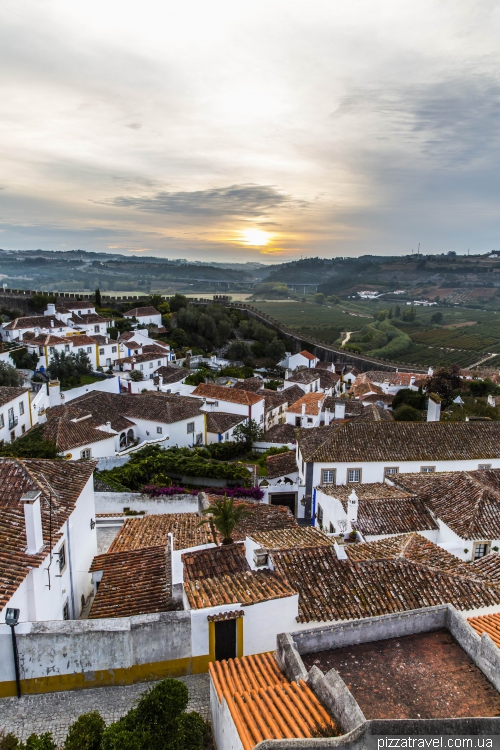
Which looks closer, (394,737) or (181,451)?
(394,737)

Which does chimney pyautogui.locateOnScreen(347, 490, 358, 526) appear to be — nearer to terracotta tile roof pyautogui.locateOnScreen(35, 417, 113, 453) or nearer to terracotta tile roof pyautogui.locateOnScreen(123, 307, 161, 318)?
terracotta tile roof pyautogui.locateOnScreen(35, 417, 113, 453)

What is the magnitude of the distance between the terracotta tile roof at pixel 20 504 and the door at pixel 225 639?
9.50ft

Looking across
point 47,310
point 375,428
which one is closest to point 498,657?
point 375,428

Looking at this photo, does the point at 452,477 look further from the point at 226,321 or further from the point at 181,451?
the point at 226,321

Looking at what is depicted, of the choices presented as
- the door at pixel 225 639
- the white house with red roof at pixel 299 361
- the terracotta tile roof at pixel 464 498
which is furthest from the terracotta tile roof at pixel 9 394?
the white house with red roof at pixel 299 361

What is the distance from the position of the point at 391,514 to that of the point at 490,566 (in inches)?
136

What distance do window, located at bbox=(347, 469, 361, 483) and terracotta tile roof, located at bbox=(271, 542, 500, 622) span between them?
9.27 metres

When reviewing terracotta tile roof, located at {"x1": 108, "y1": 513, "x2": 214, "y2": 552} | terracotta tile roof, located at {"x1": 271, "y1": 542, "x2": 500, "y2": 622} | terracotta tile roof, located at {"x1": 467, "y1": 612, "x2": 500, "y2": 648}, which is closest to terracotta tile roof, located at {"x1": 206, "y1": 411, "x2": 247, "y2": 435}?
terracotta tile roof, located at {"x1": 108, "y1": 513, "x2": 214, "y2": 552}

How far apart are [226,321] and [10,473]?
5088 cm

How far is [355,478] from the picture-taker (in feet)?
61.0

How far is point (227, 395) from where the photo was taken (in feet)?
107

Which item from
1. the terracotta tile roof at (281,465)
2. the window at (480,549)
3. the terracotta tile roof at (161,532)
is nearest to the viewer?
the terracotta tile roof at (161,532)

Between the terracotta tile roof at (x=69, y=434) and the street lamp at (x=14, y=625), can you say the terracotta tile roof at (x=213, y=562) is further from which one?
the terracotta tile roof at (x=69, y=434)

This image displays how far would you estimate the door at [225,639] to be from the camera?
6980 millimetres
